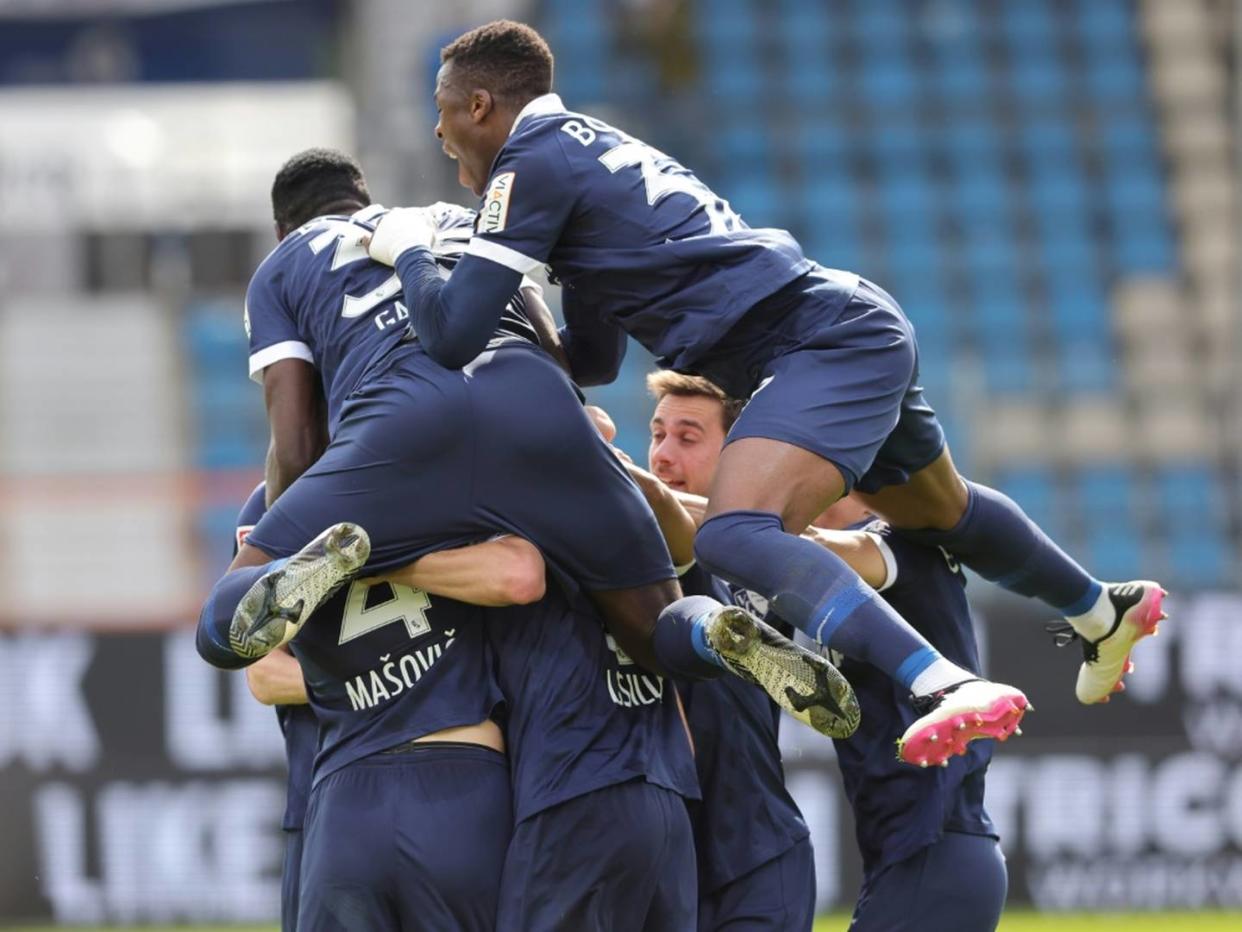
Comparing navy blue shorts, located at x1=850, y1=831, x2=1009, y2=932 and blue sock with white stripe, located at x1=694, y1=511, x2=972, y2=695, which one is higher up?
blue sock with white stripe, located at x1=694, y1=511, x2=972, y2=695

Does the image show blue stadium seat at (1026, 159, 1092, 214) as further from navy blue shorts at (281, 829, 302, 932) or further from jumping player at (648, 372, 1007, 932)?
navy blue shorts at (281, 829, 302, 932)

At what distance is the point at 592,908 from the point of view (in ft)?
13.4

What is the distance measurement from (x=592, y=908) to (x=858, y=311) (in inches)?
59.2

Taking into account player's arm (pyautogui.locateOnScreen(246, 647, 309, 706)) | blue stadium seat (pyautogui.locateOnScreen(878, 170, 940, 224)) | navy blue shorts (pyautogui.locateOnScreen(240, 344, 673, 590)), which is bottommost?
blue stadium seat (pyautogui.locateOnScreen(878, 170, 940, 224))

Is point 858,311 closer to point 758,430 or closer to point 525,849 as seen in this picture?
point 758,430

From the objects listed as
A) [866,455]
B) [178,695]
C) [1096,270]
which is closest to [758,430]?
[866,455]

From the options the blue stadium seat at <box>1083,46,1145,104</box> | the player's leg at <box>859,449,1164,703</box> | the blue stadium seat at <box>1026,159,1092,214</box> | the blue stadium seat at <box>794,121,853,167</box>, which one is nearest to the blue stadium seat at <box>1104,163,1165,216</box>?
the blue stadium seat at <box>1026,159,1092,214</box>

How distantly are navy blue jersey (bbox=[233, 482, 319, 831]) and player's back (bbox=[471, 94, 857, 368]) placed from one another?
1.08m

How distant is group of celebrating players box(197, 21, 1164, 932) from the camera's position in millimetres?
4082

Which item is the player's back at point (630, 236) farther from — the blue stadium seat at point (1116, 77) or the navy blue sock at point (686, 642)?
the blue stadium seat at point (1116, 77)

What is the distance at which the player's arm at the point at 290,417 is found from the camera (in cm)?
490

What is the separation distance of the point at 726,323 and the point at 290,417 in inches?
43.4

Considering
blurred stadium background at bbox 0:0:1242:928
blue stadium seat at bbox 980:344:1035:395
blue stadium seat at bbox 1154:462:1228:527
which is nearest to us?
blue stadium seat at bbox 1154:462:1228:527

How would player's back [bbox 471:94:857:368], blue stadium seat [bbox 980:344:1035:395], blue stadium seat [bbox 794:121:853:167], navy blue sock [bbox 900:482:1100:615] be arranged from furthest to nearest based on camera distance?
blue stadium seat [bbox 794:121:853:167], blue stadium seat [bbox 980:344:1035:395], navy blue sock [bbox 900:482:1100:615], player's back [bbox 471:94:857:368]
